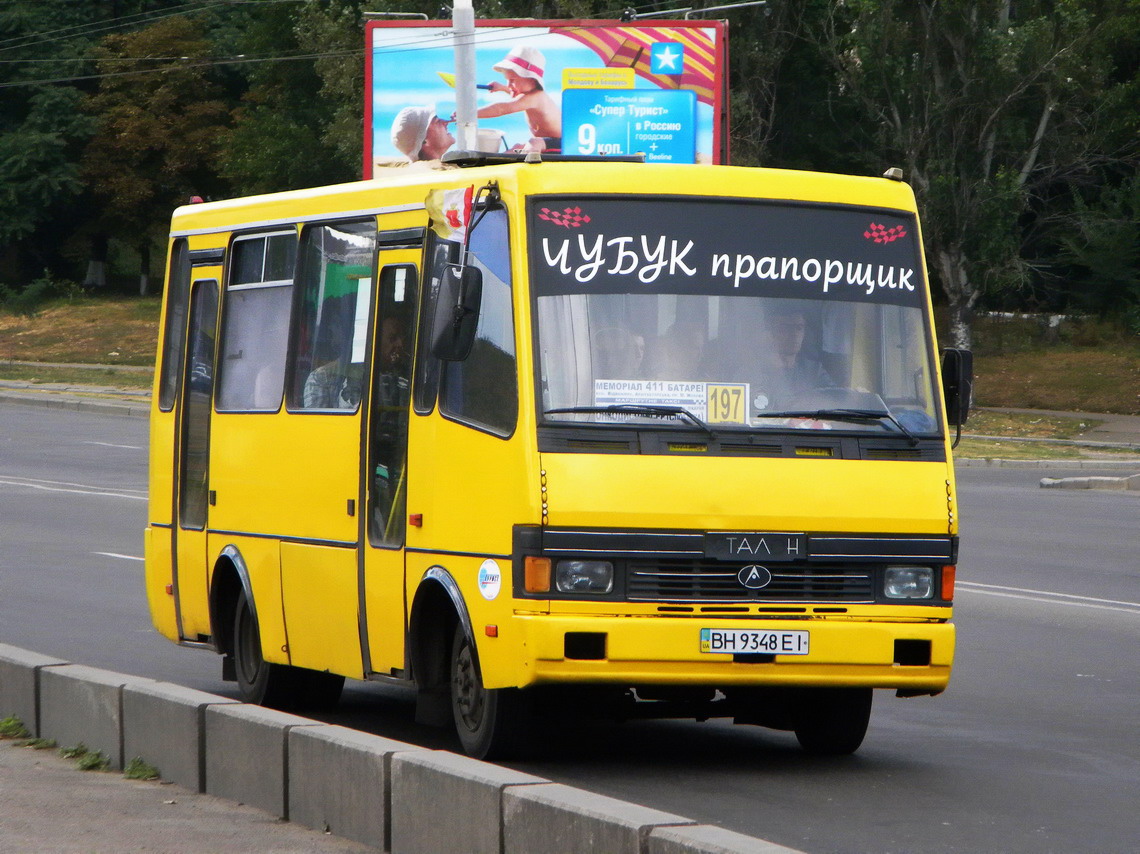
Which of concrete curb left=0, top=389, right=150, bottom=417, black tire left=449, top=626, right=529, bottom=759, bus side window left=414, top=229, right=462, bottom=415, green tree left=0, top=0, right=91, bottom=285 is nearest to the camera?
black tire left=449, top=626, right=529, bottom=759

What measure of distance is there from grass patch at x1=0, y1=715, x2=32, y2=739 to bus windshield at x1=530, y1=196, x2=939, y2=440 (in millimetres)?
2818

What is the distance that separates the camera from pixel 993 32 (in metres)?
44.3

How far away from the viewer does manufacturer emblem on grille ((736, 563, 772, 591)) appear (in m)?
8.01

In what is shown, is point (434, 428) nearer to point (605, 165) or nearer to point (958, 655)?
point (605, 165)

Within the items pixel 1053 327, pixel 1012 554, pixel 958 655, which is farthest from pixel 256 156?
pixel 958 655

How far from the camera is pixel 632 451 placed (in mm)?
7977

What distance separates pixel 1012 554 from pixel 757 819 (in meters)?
12.2

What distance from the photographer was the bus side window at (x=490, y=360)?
26.7 feet

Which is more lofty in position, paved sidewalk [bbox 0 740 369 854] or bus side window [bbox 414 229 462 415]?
bus side window [bbox 414 229 462 415]

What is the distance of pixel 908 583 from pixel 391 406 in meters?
2.42

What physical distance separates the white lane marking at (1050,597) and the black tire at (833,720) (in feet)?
21.9

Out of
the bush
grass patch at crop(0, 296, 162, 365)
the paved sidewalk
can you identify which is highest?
the bush

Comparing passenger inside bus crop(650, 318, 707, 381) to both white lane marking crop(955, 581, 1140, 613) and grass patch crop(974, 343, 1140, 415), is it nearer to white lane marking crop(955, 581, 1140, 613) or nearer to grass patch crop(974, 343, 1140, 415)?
white lane marking crop(955, 581, 1140, 613)

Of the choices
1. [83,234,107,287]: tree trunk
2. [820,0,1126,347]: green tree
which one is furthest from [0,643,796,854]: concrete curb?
[83,234,107,287]: tree trunk
